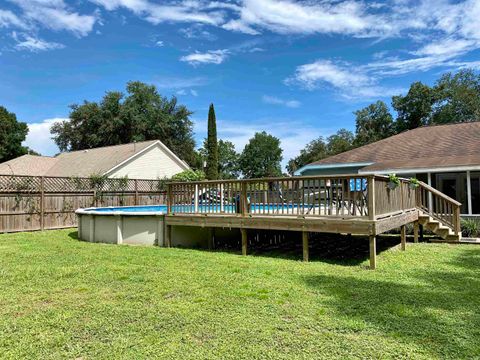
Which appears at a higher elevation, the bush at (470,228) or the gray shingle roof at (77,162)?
the gray shingle roof at (77,162)

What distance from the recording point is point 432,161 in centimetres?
1278

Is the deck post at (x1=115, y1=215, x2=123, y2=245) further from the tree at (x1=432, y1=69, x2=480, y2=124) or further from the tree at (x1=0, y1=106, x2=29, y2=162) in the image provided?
the tree at (x1=0, y1=106, x2=29, y2=162)

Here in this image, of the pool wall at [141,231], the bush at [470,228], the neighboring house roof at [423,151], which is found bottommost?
the bush at [470,228]

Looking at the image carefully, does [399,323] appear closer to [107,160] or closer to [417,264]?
[417,264]

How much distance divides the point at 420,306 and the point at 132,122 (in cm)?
3751

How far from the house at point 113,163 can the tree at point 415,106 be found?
2510cm

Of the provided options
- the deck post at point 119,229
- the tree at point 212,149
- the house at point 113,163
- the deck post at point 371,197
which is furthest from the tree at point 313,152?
the deck post at point 371,197

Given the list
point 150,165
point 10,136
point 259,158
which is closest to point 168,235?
point 150,165

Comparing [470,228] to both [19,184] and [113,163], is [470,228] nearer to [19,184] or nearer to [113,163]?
[19,184]

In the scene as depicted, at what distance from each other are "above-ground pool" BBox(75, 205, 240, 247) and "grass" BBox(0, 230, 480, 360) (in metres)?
1.93

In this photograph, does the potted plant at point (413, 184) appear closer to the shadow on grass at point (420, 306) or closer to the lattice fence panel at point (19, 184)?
the shadow on grass at point (420, 306)

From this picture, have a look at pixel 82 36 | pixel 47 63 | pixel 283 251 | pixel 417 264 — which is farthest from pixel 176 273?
pixel 47 63

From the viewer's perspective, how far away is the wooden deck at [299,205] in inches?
250

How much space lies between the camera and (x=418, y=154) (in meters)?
14.4
